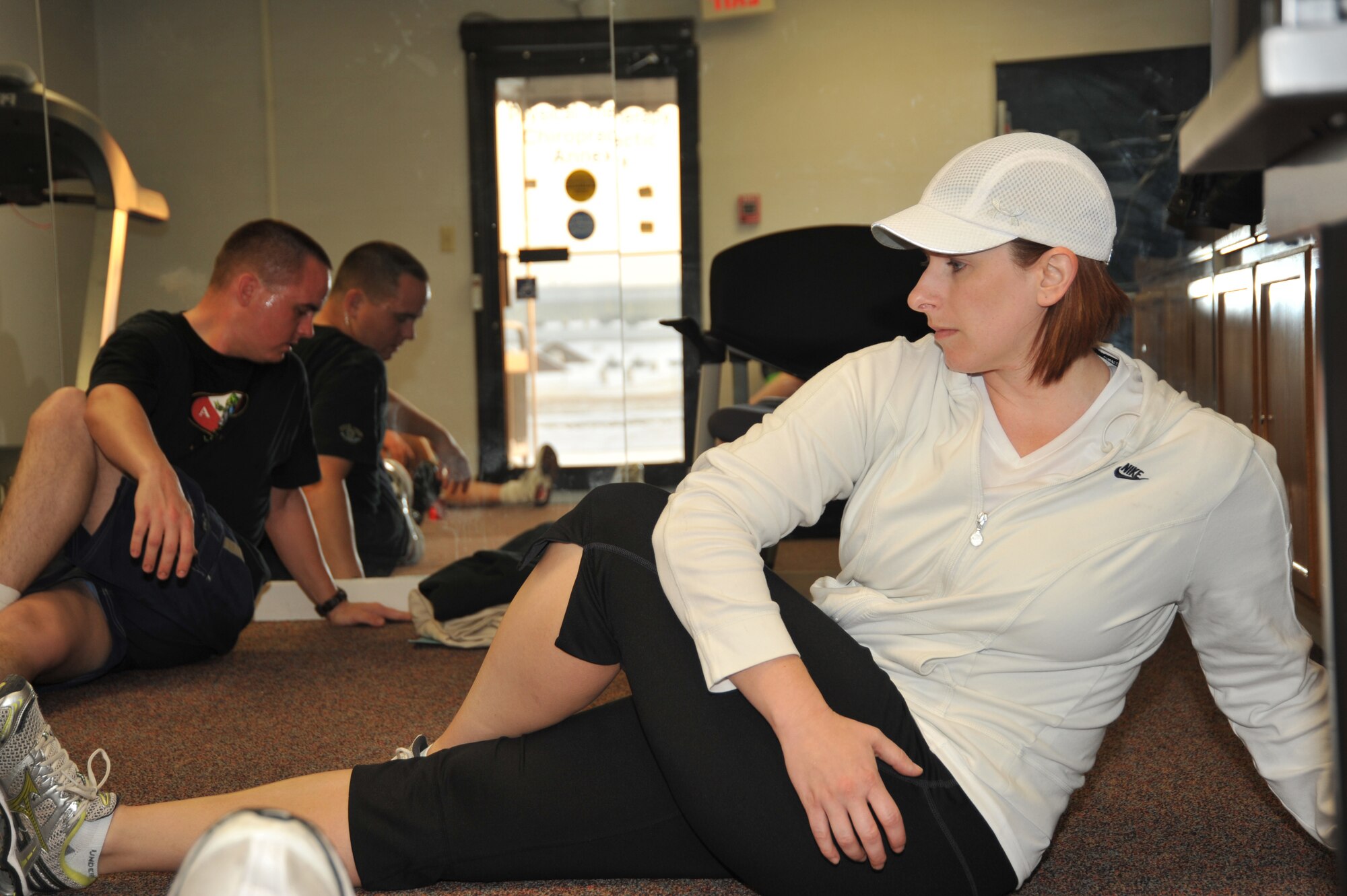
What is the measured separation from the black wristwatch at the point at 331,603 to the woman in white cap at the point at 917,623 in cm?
142

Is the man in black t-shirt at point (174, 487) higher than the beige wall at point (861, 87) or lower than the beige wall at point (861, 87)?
lower

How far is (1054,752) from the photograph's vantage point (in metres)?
1.00

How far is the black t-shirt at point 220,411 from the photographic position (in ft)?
7.18

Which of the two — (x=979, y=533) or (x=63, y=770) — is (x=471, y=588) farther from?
(x=979, y=533)

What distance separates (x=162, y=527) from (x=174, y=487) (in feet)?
0.28

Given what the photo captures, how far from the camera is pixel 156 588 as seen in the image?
2039 millimetres

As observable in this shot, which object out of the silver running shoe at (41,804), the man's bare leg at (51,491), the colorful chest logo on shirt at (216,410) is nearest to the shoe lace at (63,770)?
the silver running shoe at (41,804)

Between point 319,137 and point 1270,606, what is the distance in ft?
9.39

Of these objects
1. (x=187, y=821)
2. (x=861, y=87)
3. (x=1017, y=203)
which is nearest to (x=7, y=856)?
(x=187, y=821)

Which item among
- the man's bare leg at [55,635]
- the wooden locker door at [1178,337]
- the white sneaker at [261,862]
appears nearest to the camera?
the white sneaker at [261,862]

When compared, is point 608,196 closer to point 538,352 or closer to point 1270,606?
point 538,352

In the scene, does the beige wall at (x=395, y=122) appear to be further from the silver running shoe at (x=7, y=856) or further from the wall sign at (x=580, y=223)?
the silver running shoe at (x=7, y=856)

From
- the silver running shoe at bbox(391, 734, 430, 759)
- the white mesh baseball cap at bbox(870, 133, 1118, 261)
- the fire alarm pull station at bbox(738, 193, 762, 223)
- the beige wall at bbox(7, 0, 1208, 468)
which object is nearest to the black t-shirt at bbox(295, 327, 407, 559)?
the beige wall at bbox(7, 0, 1208, 468)

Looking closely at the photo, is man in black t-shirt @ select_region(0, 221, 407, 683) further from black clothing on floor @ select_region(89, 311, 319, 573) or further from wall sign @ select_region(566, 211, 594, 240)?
wall sign @ select_region(566, 211, 594, 240)
